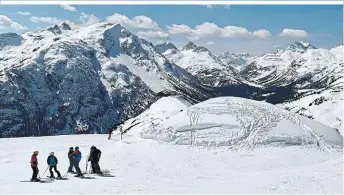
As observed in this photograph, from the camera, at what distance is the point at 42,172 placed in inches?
1281

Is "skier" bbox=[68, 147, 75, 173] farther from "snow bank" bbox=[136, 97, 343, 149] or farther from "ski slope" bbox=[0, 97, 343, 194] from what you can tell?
"snow bank" bbox=[136, 97, 343, 149]

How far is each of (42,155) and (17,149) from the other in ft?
19.8

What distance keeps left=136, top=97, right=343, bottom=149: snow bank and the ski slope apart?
0.11 meters

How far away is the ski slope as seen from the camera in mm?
27734

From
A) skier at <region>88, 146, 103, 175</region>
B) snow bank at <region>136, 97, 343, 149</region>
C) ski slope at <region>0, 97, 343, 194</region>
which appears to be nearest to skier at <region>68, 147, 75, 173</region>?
ski slope at <region>0, 97, 343, 194</region>

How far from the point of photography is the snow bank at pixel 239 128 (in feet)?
147

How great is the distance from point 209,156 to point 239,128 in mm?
7018

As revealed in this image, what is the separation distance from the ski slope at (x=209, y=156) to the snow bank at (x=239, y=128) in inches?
4.3

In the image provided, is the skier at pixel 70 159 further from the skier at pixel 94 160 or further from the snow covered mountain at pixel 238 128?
the snow covered mountain at pixel 238 128

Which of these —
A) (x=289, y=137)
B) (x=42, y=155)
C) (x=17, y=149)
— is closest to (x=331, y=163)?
(x=289, y=137)

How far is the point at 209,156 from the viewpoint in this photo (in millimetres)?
40906

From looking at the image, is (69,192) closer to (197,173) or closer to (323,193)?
(197,173)

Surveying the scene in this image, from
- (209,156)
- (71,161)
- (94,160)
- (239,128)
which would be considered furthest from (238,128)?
(71,161)

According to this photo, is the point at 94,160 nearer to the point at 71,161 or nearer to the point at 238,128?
the point at 71,161
